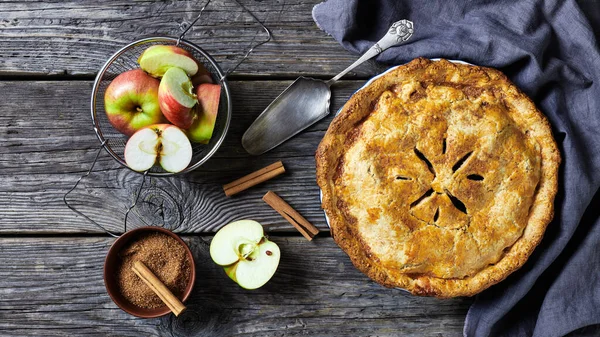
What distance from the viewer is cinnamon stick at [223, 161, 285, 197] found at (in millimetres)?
1718

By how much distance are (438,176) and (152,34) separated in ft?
3.23

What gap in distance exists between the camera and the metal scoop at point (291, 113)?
170 centimetres

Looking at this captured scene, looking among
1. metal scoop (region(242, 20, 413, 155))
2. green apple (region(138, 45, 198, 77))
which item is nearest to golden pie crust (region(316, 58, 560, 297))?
metal scoop (region(242, 20, 413, 155))

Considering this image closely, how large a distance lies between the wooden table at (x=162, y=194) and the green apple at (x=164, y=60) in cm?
21

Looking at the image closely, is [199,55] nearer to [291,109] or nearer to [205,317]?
[291,109]

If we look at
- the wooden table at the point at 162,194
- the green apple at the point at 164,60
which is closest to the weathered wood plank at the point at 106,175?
the wooden table at the point at 162,194

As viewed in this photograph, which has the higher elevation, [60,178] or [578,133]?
[578,133]

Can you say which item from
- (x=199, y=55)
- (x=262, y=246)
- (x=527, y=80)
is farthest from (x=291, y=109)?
(x=527, y=80)

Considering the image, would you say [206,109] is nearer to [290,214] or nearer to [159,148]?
[159,148]

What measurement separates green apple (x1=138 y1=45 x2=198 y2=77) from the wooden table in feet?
0.69

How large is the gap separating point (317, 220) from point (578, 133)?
82 centimetres

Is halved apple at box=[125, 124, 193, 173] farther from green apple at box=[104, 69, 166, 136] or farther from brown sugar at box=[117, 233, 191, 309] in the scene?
brown sugar at box=[117, 233, 191, 309]

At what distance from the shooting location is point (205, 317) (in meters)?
1.76

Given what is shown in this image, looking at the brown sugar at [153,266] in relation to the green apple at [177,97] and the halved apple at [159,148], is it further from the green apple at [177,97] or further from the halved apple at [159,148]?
the green apple at [177,97]
